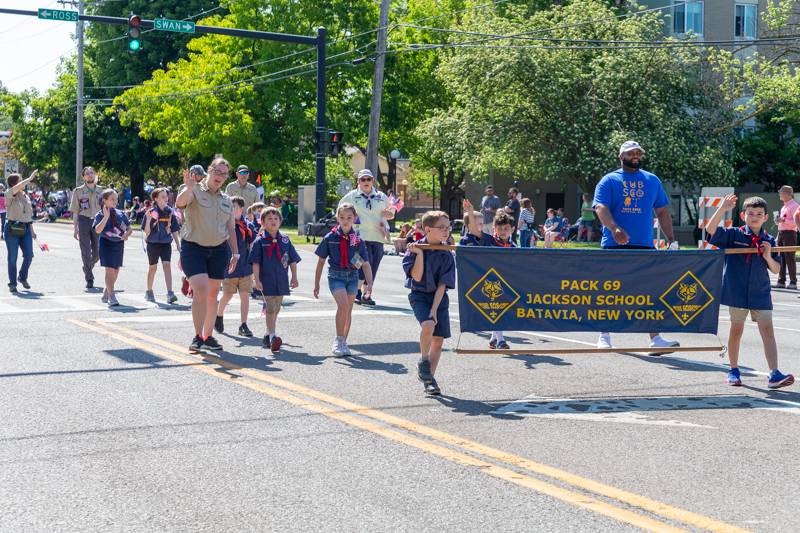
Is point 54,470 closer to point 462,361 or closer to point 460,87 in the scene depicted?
point 462,361

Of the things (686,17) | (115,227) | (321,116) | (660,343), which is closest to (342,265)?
(660,343)

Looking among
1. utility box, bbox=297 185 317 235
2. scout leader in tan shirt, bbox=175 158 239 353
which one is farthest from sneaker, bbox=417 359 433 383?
utility box, bbox=297 185 317 235

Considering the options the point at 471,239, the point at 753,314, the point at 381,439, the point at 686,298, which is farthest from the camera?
the point at 471,239

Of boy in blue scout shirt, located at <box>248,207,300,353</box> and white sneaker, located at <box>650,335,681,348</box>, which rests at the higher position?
boy in blue scout shirt, located at <box>248,207,300,353</box>

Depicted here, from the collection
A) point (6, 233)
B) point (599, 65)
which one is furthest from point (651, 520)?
point (599, 65)

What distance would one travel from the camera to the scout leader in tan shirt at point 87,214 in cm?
1727

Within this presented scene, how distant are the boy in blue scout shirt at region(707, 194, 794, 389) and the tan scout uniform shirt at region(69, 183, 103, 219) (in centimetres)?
1140

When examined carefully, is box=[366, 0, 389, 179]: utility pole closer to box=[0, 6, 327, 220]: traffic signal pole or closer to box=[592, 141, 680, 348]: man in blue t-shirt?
box=[0, 6, 327, 220]: traffic signal pole

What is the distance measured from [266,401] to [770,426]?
3.74 meters

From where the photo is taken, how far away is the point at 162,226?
15.5 meters

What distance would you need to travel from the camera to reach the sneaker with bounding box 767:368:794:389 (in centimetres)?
870

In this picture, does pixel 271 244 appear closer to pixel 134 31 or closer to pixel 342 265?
pixel 342 265

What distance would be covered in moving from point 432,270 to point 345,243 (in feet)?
7.22

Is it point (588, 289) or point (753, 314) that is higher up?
point (588, 289)
